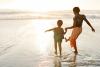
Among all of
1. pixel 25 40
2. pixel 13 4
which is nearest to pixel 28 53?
pixel 25 40

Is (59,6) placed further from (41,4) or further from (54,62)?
(54,62)

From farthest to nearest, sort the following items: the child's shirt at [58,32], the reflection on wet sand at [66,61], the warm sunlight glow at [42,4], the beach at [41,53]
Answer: the warm sunlight glow at [42,4] < the child's shirt at [58,32] < the beach at [41,53] < the reflection on wet sand at [66,61]

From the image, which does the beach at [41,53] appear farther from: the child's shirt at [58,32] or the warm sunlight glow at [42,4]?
the warm sunlight glow at [42,4]

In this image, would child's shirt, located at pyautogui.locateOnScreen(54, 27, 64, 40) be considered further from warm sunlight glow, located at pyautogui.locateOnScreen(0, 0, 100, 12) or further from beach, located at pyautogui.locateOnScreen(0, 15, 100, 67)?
warm sunlight glow, located at pyautogui.locateOnScreen(0, 0, 100, 12)

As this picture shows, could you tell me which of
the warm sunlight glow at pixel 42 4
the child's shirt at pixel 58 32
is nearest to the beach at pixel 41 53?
the child's shirt at pixel 58 32

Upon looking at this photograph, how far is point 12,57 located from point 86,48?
3711 mm

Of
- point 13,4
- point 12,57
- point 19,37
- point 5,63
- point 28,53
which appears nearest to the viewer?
point 5,63

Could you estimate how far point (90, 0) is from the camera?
233 feet

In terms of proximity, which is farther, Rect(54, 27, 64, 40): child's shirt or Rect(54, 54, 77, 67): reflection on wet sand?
Rect(54, 27, 64, 40): child's shirt

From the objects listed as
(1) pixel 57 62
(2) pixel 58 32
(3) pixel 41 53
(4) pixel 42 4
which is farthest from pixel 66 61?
(4) pixel 42 4

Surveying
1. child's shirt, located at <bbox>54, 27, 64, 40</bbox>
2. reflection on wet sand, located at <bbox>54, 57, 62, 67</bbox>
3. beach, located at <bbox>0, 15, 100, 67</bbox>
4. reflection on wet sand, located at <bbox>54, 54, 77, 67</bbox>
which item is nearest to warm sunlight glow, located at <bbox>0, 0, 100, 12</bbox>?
beach, located at <bbox>0, 15, 100, 67</bbox>

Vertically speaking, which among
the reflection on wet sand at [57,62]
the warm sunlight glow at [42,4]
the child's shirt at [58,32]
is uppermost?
the warm sunlight glow at [42,4]

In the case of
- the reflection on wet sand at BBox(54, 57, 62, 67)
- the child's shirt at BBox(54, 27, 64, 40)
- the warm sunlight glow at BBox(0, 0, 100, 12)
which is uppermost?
the warm sunlight glow at BBox(0, 0, 100, 12)

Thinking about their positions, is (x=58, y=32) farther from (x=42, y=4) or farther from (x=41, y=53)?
(x=42, y=4)
